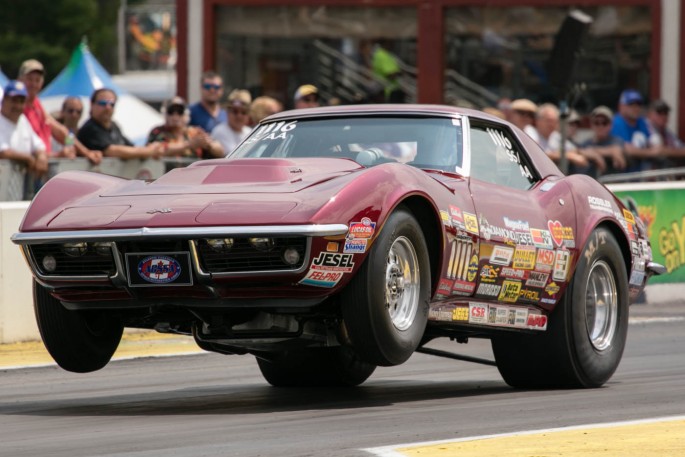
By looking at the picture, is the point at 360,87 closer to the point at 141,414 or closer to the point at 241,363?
the point at 241,363

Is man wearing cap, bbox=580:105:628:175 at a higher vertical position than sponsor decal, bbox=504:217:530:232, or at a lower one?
lower

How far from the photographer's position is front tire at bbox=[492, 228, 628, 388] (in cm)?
887

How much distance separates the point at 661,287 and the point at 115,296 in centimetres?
1039

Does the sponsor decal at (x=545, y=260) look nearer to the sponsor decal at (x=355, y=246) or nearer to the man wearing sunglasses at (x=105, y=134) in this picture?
the sponsor decal at (x=355, y=246)

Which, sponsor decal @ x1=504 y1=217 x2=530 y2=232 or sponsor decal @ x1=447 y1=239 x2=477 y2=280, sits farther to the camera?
sponsor decal @ x1=504 y1=217 x2=530 y2=232

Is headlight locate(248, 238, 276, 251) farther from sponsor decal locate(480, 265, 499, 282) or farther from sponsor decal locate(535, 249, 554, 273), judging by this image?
sponsor decal locate(535, 249, 554, 273)

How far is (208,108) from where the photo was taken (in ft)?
54.5

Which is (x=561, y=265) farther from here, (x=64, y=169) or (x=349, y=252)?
(x=64, y=169)

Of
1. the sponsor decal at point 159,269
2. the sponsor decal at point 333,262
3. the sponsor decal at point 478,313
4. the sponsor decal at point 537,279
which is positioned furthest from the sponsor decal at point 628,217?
the sponsor decal at point 159,269

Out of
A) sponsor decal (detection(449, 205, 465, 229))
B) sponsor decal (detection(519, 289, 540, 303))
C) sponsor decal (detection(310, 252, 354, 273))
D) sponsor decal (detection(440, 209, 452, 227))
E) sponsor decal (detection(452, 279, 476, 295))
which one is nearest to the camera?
sponsor decal (detection(310, 252, 354, 273))

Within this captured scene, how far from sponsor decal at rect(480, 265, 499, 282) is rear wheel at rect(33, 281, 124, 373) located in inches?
76.4

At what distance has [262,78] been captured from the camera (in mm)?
Result: 24125

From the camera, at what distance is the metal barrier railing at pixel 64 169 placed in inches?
502

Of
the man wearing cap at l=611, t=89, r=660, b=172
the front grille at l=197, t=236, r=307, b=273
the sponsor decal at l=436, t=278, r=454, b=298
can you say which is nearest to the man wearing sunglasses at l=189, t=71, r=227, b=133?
the man wearing cap at l=611, t=89, r=660, b=172
